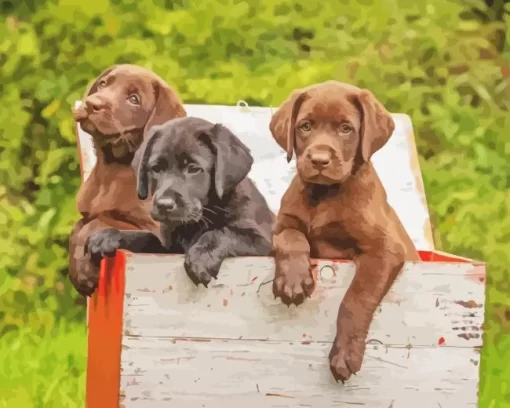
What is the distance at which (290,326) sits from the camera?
148 centimetres

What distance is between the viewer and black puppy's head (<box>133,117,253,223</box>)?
1.51 meters

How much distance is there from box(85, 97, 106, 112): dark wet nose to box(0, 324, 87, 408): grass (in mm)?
781

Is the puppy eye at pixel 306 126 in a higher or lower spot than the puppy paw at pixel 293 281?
higher

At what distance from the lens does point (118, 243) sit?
5.27 feet

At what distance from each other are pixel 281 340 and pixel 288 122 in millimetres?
429

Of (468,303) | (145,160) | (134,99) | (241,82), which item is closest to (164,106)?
(134,99)

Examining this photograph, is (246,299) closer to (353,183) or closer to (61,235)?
(353,183)

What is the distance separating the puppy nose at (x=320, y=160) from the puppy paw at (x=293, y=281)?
0.18 m

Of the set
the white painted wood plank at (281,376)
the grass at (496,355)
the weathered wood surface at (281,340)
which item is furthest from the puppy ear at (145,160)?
the grass at (496,355)

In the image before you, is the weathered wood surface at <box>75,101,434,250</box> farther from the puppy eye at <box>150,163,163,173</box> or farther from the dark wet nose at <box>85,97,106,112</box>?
the puppy eye at <box>150,163,163,173</box>

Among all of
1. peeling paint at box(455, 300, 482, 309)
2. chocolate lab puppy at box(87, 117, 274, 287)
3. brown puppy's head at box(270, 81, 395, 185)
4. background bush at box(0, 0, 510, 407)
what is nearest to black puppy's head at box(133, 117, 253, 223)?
chocolate lab puppy at box(87, 117, 274, 287)

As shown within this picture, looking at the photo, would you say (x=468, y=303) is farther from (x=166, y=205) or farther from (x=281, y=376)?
(x=166, y=205)

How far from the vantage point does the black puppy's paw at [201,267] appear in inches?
55.6

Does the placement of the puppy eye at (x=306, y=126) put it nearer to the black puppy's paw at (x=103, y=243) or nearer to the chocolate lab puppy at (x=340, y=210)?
the chocolate lab puppy at (x=340, y=210)
